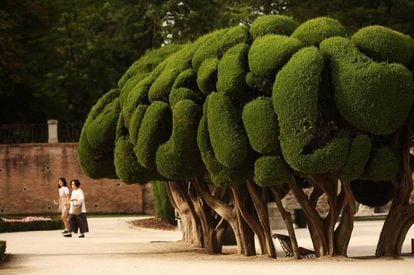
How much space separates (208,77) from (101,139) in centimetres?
476

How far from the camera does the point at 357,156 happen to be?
67.4 ft

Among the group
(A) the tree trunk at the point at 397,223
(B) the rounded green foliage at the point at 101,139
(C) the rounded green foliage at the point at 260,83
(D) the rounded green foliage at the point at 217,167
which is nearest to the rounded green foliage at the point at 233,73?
(C) the rounded green foliage at the point at 260,83

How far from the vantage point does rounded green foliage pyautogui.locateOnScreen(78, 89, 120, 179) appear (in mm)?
25984

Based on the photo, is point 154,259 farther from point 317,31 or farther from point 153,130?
point 317,31

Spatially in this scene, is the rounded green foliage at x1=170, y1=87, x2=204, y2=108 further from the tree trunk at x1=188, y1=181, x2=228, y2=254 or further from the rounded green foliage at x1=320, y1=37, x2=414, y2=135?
the tree trunk at x1=188, y1=181, x2=228, y2=254

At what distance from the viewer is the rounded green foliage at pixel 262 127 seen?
2069 centimetres

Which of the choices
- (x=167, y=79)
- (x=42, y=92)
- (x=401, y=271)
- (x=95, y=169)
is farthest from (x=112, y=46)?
(x=401, y=271)

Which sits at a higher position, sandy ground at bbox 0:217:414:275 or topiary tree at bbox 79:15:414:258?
topiary tree at bbox 79:15:414:258

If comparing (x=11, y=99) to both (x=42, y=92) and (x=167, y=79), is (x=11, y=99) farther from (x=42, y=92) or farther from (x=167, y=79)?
(x=167, y=79)

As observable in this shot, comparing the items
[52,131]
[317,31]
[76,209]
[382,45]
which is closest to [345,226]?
[382,45]

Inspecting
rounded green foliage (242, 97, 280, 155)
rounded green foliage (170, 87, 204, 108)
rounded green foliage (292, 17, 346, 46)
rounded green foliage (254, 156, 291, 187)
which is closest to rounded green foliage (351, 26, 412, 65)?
rounded green foliage (292, 17, 346, 46)

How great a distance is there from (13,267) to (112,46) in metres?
37.4

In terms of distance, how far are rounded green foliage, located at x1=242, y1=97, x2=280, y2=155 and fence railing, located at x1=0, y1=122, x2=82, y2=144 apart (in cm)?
3116

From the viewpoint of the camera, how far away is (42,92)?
53844mm
